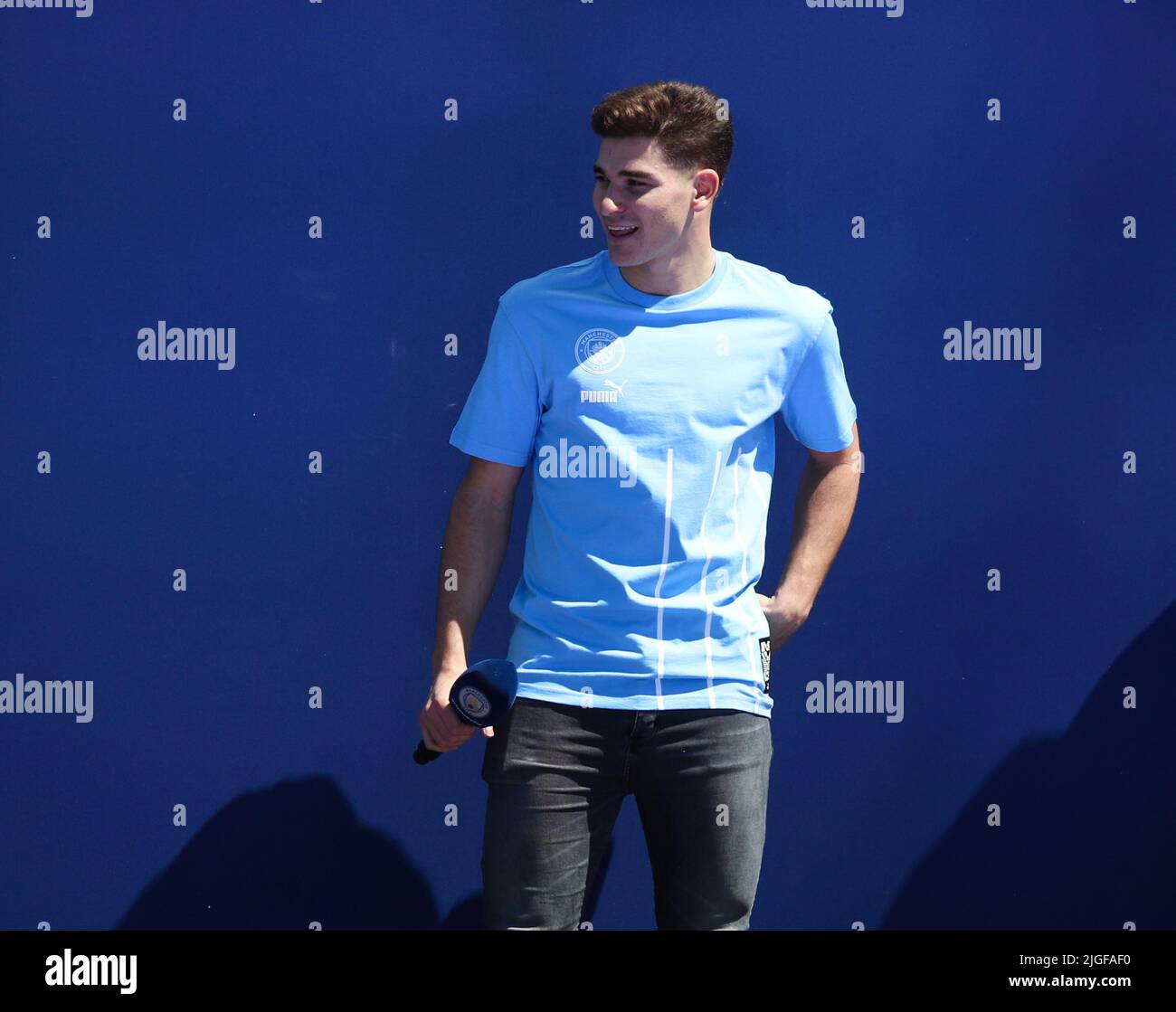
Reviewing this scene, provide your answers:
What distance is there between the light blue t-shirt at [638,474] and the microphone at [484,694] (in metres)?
0.12

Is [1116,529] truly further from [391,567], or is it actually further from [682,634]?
[391,567]

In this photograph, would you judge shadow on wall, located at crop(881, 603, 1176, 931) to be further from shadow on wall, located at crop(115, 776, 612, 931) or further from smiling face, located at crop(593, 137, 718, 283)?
smiling face, located at crop(593, 137, 718, 283)

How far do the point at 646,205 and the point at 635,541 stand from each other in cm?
58

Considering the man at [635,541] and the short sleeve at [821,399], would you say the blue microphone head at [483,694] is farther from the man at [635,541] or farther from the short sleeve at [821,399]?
the short sleeve at [821,399]

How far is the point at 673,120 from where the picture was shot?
2.33 metres

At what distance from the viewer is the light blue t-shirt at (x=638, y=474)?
2.24 metres

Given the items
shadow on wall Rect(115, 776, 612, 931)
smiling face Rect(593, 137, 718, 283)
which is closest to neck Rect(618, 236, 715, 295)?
smiling face Rect(593, 137, 718, 283)

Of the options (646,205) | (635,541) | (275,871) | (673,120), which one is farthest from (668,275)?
(275,871)

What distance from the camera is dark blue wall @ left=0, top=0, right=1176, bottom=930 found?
2.91 metres

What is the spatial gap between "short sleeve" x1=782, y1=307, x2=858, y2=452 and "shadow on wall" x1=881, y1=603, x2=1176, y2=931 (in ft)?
3.35

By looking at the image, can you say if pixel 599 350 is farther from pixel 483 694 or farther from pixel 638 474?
pixel 483 694

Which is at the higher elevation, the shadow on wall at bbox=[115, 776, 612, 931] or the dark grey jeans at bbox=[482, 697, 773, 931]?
the dark grey jeans at bbox=[482, 697, 773, 931]

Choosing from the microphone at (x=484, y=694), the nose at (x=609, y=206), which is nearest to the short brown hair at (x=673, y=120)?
the nose at (x=609, y=206)
